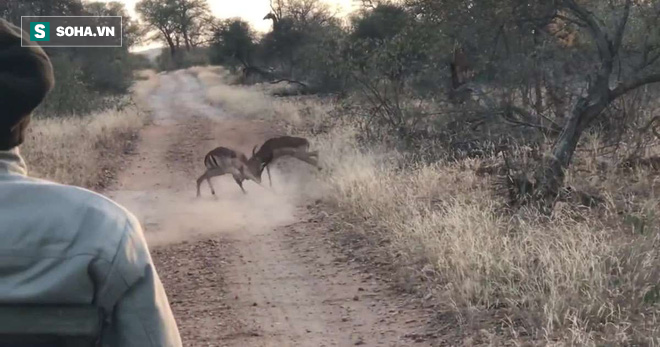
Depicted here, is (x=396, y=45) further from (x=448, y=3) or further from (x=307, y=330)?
(x=307, y=330)

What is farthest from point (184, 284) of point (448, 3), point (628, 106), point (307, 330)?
point (628, 106)

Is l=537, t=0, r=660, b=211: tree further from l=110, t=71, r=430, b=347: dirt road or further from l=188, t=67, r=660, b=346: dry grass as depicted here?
l=110, t=71, r=430, b=347: dirt road

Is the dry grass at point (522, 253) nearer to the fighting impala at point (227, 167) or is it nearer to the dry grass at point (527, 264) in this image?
the dry grass at point (527, 264)

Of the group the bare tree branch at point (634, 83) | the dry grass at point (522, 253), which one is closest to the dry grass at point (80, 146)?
the dry grass at point (522, 253)

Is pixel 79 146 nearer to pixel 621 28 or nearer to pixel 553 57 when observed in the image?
pixel 553 57

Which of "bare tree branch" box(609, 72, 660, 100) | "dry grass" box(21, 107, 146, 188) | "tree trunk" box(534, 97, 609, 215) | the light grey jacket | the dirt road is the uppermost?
"bare tree branch" box(609, 72, 660, 100)

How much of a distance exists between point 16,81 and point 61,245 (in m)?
0.31

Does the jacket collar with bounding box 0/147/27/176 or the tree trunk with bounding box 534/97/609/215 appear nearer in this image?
the jacket collar with bounding box 0/147/27/176

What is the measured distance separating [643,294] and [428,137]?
6.77 meters

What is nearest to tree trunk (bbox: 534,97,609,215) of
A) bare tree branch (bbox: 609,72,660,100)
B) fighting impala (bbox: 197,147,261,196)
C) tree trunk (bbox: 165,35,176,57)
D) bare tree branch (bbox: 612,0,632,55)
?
bare tree branch (bbox: 609,72,660,100)

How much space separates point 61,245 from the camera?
140 centimetres

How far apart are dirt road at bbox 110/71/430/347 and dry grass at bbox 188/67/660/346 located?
1.31 ft

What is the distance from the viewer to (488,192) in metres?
7.81

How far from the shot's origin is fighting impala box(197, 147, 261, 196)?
10.7m
